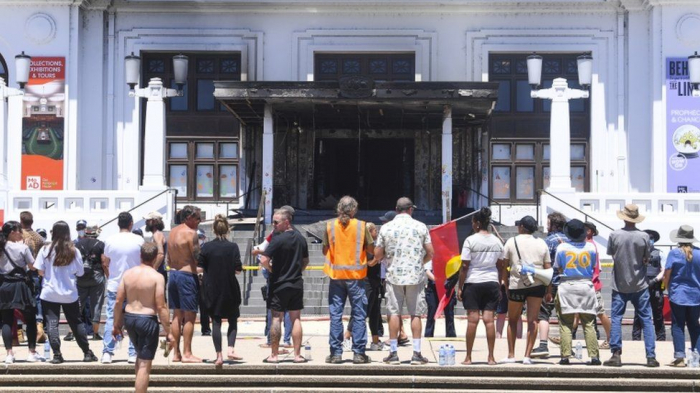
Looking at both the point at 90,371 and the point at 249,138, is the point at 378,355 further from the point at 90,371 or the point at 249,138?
the point at 249,138

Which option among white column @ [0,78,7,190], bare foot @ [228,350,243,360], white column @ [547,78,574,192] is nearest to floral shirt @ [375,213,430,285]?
bare foot @ [228,350,243,360]

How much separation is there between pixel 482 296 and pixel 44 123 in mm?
18744

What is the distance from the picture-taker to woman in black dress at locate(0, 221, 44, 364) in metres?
15.1

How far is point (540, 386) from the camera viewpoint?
13977 mm

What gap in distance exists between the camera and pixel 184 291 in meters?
15.0

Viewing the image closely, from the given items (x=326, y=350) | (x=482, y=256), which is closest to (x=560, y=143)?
(x=326, y=350)

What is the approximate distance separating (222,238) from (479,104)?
13.8 m

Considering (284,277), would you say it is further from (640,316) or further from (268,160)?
(268,160)

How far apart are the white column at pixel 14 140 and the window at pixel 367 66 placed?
288 inches

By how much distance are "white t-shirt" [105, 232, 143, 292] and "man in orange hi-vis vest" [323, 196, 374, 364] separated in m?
2.46

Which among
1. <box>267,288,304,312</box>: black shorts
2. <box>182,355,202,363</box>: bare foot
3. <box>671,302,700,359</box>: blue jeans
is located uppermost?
<box>267,288,304,312</box>: black shorts

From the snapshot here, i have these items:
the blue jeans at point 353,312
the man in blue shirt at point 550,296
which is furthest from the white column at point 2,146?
the blue jeans at point 353,312

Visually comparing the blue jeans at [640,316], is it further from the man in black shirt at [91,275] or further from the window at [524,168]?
the window at [524,168]

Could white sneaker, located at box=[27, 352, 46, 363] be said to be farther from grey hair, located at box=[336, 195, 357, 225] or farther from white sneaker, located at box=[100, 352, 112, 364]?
grey hair, located at box=[336, 195, 357, 225]
